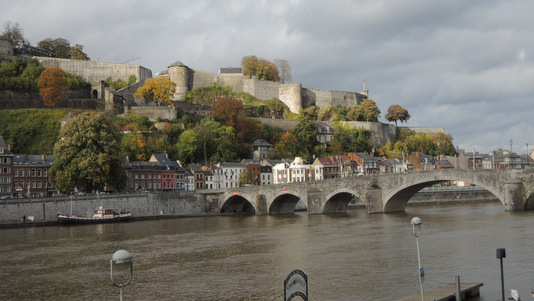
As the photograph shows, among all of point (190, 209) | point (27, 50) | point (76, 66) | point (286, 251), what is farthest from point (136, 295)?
point (27, 50)

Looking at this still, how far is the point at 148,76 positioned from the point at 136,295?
220 feet

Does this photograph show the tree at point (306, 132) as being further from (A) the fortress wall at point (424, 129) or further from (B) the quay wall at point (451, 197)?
(A) the fortress wall at point (424, 129)

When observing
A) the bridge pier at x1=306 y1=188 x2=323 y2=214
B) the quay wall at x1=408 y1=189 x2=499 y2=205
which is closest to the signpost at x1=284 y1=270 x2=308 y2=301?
the bridge pier at x1=306 y1=188 x2=323 y2=214

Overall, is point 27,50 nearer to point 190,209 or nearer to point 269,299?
point 190,209

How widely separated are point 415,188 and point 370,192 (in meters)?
3.29

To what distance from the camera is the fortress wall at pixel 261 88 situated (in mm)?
87688

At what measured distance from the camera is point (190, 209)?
59094 millimetres

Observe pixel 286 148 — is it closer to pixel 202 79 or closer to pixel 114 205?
pixel 202 79

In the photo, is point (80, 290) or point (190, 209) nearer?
point (80, 290)

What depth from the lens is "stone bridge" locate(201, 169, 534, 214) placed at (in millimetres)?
40562

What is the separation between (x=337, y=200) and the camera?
52188mm

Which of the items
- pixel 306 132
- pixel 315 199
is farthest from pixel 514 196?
pixel 306 132

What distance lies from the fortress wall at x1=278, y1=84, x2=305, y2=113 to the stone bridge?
2984 cm

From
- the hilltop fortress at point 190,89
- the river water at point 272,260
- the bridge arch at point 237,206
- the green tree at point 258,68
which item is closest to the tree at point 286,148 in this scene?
the hilltop fortress at point 190,89
